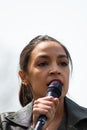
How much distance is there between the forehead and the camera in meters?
5.77

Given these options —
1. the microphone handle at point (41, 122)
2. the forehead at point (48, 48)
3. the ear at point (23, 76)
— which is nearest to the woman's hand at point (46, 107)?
the microphone handle at point (41, 122)

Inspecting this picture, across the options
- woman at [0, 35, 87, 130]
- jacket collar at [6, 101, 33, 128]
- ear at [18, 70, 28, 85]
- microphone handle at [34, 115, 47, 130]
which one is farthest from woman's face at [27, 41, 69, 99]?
microphone handle at [34, 115, 47, 130]

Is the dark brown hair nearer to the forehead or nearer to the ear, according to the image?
the ear

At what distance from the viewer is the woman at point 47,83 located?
5465 millimetres

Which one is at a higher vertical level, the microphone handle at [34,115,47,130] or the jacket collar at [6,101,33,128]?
the microphone handle at [34,115,47,130]

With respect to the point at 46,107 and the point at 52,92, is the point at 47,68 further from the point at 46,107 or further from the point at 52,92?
the point at 46,107

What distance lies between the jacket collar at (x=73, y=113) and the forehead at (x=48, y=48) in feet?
2.12

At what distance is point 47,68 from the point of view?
5531 millimetres

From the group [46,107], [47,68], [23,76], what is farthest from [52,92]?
[23,76]

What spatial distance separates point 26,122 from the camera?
18.9 ft

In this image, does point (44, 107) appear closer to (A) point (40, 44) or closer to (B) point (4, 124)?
(B) point (4, 124)

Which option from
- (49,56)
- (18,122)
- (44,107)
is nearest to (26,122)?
(18,122)

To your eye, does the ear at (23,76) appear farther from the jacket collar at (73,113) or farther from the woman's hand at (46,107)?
the woman's hand at (46,107)

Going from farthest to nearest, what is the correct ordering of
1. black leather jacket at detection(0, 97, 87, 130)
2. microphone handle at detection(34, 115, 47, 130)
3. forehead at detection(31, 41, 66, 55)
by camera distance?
1. forehead at detection(31, 41, 66, 55)
2. black leather jacket at detection(0, 97, 87, 130)
3. microphone handle at detection(34, 115, 47, 130)
